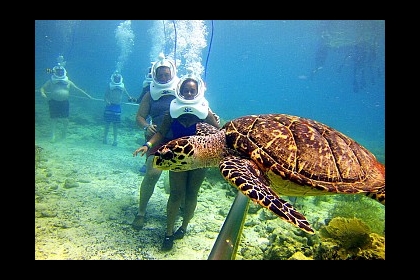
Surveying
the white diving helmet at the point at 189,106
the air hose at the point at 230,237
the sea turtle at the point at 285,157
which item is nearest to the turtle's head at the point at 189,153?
the sea turtle at the point at 285,157

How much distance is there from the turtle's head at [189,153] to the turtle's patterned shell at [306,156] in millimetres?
193

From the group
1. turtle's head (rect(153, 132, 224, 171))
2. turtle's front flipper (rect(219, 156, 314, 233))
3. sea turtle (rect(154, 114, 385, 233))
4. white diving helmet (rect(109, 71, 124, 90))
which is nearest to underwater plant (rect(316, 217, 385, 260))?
sea turtle (rect(154, 114, 385, 233))

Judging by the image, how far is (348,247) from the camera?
2.67 m

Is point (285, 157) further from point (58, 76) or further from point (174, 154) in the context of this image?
point (58, 76)

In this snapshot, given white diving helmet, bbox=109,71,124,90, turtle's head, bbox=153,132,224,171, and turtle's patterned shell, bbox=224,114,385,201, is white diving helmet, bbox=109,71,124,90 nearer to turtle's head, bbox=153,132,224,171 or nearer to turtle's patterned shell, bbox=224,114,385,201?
turtle's head, bbox=153,132,224,171

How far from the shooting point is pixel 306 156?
265 centimetres

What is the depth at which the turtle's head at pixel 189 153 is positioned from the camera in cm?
272

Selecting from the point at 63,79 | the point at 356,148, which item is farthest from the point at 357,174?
the point at 63,79

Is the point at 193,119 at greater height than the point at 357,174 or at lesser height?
greater

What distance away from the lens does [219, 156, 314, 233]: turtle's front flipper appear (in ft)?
6.17

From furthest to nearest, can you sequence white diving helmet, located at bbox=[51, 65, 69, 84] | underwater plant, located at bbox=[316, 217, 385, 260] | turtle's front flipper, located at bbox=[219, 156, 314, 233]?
white diving helmet, located at bbox=[51, 65, 69, 84]
underwater plant, located at bbox=[316, 217, 385, 260]
turtle's front flipper, located at bbox=[219, 156, 314, 233]
